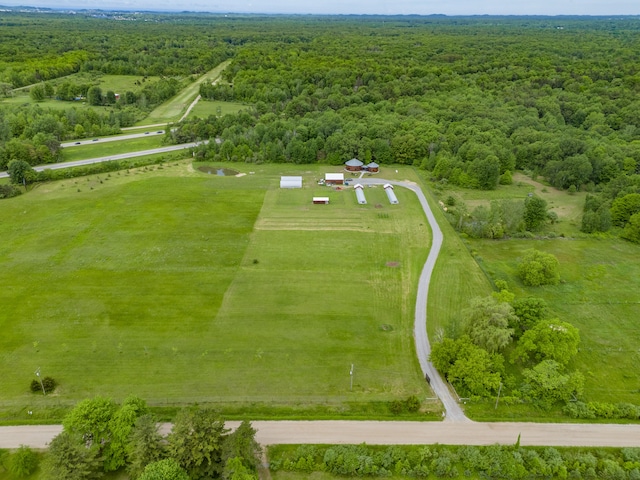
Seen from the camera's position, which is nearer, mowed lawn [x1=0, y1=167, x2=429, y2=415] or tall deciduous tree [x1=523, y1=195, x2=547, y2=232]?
mowed lawn [x1=0, y1=167, x2=429, y2=415]

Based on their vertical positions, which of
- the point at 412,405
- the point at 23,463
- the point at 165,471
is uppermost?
the point at 165,471

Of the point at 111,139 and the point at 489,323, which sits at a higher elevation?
the point at 111,139

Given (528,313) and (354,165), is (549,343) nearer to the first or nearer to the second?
(528,313)

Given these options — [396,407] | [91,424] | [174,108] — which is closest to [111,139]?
[174,108]

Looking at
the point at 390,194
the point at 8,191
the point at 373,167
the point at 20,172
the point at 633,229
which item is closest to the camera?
the point at 633,229

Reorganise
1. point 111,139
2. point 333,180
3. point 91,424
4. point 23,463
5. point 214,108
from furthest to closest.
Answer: point 214,108, point 111,139, point 333,180, point 91,424, point 23,463

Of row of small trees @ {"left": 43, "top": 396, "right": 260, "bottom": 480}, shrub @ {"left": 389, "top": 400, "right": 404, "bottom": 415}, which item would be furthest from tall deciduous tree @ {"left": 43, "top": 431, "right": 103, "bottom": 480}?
shrub @ {"left": 389, "top": 400, "right": 404, "bottom": 415}

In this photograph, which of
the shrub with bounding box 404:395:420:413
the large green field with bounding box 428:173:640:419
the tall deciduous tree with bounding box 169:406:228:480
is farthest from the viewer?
the large green field with bounding box 428:173:640:419

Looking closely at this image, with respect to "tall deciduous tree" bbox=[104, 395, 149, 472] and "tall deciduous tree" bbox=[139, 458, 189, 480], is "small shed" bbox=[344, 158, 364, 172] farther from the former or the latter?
"tall deciduous tree" bbox=[139, 458, 189, 480]
